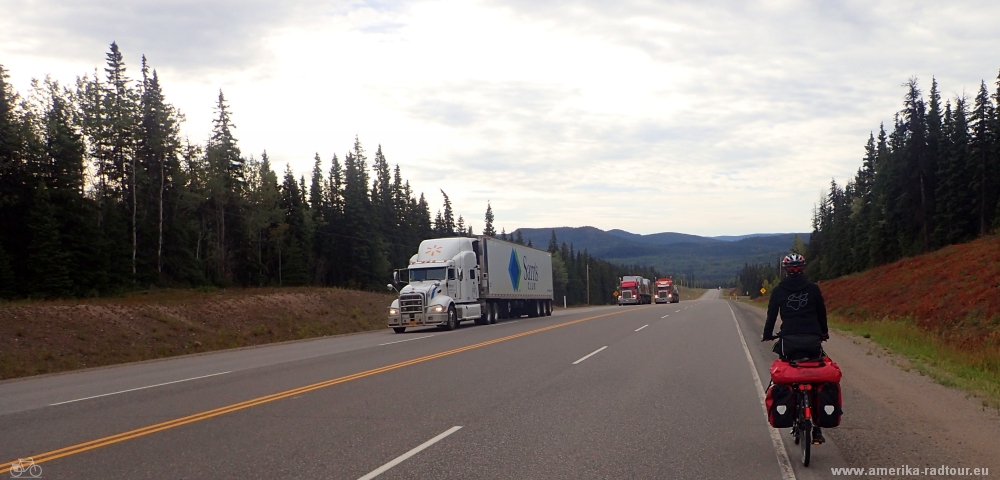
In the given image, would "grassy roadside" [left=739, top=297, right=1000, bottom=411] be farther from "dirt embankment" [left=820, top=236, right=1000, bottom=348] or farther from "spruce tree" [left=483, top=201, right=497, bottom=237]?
"spruce tree" [left=483, top=201, right=497, bottom=237]

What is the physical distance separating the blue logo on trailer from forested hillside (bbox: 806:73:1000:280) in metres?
40.1

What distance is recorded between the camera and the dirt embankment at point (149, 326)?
20.2m

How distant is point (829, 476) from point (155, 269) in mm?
53321

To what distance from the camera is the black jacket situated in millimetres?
6973

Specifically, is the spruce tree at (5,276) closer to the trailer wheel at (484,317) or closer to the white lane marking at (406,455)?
the trailer wheel at (484,317)

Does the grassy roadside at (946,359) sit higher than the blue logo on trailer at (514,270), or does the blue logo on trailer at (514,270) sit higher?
the blue logo on trailer at (514,270)

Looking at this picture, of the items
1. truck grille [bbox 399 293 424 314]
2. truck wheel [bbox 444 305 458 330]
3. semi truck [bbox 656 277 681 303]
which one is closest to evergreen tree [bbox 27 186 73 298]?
truck grille [bbox 399 293 424 314]

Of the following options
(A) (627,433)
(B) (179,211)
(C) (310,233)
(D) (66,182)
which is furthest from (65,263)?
(A) (627,433)

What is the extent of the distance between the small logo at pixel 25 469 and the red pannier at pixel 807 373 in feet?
23.0

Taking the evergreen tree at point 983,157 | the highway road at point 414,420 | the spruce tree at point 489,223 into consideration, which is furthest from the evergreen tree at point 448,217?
the highway road at point 414,420

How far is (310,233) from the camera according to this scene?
76438 mm

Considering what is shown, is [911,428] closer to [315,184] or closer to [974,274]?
[974,274]

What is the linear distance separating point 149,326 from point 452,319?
11.7 metres

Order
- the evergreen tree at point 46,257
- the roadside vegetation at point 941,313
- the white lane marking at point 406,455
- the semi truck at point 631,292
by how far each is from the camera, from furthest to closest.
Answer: the semi truck at point 631,292, the evergreen tree at point 46,257, the roadside vegetation at point 941,313, the white lane marking at point 406,455
